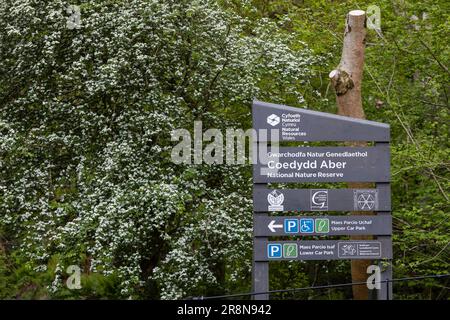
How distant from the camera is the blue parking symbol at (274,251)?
9.51 metres

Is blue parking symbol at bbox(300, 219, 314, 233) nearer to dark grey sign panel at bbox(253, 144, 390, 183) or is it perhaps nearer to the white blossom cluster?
dark grey sign panel at bbox(253, 144, 390, 183)

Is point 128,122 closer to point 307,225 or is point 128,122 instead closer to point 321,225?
point 307,225

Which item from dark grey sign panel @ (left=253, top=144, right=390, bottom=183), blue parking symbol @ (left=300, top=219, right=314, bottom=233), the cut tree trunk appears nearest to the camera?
dark grey sign panel @ (left=253, top=144, right=390, bottom=183)

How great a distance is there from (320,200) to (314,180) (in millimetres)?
263

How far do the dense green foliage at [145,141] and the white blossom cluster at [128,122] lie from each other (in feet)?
0.07

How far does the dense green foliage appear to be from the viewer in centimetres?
1117

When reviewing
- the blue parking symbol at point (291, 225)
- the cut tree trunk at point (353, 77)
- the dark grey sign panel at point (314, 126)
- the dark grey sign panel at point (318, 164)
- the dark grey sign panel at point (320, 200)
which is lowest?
the blue parking symbol at point (291, 225)

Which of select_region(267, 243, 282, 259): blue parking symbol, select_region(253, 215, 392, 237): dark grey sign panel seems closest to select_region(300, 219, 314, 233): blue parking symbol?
select_region(253, 215, 392, 237): dark grey sign panel

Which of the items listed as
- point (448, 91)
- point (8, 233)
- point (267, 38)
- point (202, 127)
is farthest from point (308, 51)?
point (8, 233)

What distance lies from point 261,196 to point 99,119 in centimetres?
329

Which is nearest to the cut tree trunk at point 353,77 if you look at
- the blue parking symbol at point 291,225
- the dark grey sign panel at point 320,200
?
the dark grey sign panel at point 320,200

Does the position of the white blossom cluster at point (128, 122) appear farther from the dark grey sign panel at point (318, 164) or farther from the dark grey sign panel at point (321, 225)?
the dark grey sign panel at point (318, 164)

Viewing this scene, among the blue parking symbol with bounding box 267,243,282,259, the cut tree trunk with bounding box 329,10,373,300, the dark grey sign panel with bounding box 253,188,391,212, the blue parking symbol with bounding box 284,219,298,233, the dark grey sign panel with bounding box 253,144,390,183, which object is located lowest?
the blue parking symbol with bounding box 267,243,282,259

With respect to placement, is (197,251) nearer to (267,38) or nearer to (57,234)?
(57,234)
